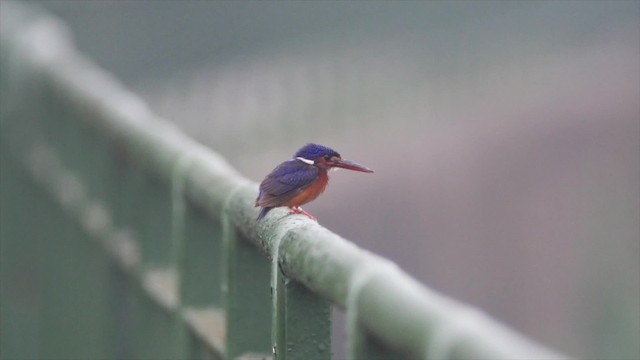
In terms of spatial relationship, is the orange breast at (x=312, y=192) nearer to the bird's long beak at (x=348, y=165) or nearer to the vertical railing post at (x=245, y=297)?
the bird's long beak at (x=348, y=165)

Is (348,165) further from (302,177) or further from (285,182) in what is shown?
(285,182)

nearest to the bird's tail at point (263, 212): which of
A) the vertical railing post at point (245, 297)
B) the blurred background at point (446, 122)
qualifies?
the vertical railing post at point (245, 297)

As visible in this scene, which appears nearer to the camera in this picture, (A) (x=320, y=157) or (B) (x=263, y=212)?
(B) (x=263, y=212)

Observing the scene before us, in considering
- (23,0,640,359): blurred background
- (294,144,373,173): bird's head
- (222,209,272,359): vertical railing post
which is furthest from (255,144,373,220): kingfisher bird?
(23,0,640,359): blurred background

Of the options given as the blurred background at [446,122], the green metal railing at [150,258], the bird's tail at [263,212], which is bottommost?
the blurred background at [446,122]

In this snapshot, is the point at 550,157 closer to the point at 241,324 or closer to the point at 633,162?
the point at 633,162

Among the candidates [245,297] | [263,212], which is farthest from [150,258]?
[263,212]
